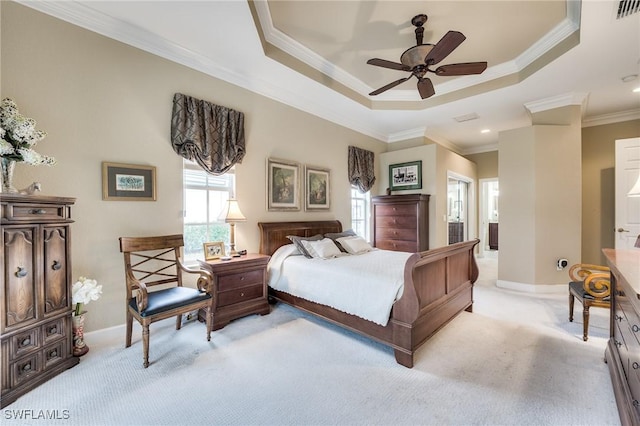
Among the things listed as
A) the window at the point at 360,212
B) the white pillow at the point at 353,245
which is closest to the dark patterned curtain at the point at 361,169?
the window at the point at 360,212

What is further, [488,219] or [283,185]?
[488,219]

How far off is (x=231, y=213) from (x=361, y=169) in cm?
295

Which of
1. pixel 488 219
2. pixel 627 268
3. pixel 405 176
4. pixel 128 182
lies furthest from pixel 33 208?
pixel 488 219

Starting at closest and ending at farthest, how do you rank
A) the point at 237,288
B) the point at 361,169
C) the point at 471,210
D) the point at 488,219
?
the point at 237,288 → the point at 361,169 → the point at 471,210 → the point at 488,219

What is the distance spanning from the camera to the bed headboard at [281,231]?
3.63 metres

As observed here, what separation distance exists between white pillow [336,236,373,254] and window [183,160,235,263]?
1558mm

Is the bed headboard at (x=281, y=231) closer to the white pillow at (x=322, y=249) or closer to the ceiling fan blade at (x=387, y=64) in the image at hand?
the white pillow at (x=322, y=249)

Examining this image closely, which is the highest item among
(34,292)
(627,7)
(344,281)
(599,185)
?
(627,7)

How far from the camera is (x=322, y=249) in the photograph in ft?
10.8

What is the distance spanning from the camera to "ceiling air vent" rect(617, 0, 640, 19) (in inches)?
90.4

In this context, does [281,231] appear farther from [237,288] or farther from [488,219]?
[488,219]

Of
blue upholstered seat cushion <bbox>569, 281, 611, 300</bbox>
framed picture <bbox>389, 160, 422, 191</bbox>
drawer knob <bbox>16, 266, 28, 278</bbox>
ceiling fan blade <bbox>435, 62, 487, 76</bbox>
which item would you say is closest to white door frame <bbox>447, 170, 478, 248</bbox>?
framed picture <bbox>389, 160, 422, 191</bbox>

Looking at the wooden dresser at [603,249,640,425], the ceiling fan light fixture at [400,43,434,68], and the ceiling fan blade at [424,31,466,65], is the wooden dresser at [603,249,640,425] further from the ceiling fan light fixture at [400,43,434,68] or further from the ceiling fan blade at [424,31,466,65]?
the ceiling fan light fixture at [400,43,434,68]

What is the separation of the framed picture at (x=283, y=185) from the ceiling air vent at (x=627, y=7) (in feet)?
12.0
